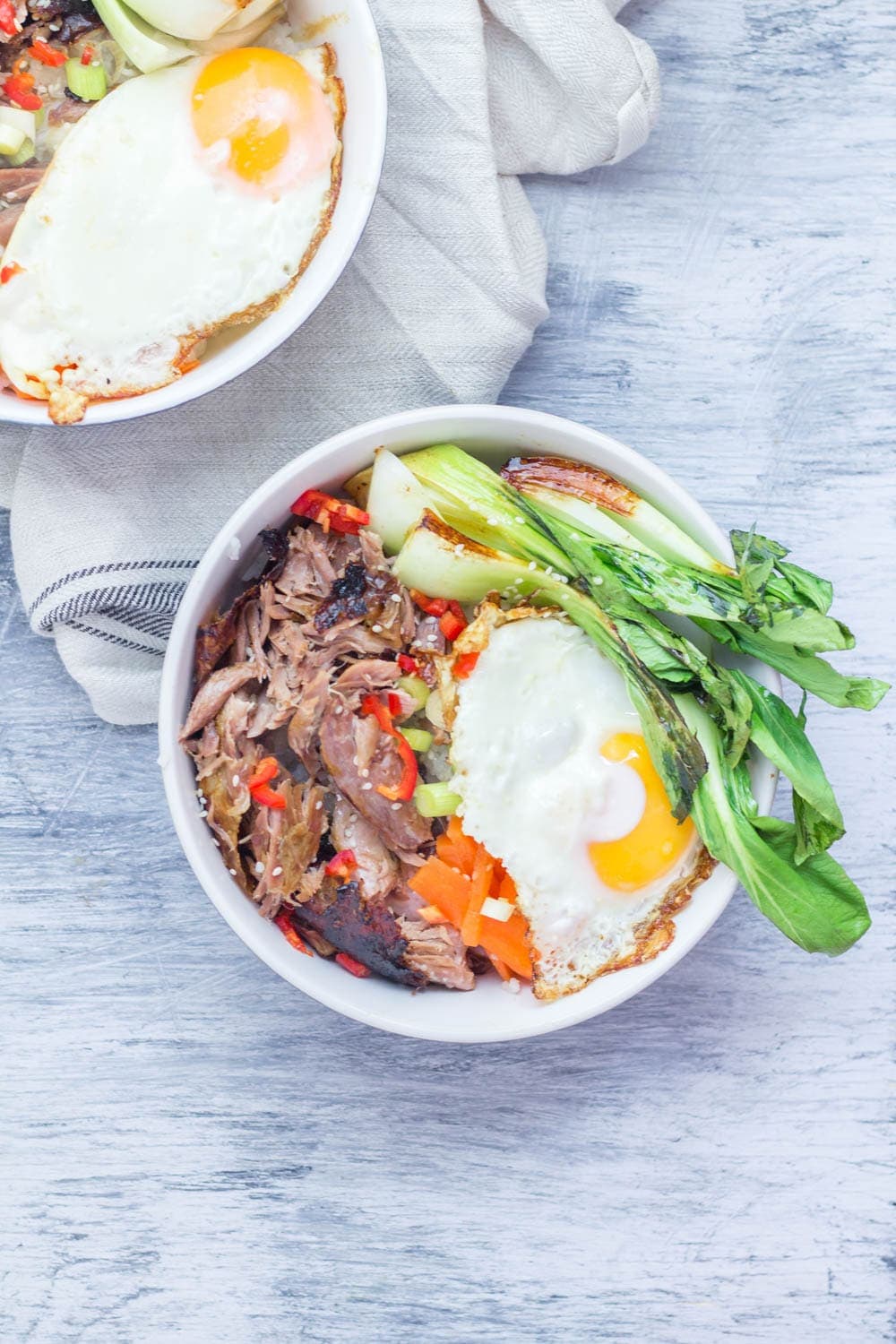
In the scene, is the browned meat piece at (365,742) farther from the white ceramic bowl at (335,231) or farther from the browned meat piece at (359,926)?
the white ceramic bowl at (335,231)

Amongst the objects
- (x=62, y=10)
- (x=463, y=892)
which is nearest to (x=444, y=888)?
(x=463, y=892)

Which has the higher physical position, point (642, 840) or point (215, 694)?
point (215, 694)

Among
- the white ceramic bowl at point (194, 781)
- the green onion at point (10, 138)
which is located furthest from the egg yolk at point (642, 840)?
the green onion at point (10, 138)

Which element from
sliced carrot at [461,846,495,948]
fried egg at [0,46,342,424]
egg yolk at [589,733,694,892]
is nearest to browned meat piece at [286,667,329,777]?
sliced carrot at [461,846,495,948]

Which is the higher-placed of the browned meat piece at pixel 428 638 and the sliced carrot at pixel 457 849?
the browned meat piece at pixel 428 638

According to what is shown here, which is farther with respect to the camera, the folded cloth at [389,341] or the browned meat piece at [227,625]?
the folded cloth at [389,341]

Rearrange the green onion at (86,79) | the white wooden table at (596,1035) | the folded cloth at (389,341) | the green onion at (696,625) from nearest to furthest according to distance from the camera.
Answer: the green onion at (696,625)
the green onion at (86,79)
the folded cloth at (389,341)
the white wooden table at (596,1035)

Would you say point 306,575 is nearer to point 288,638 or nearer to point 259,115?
point 288,638
